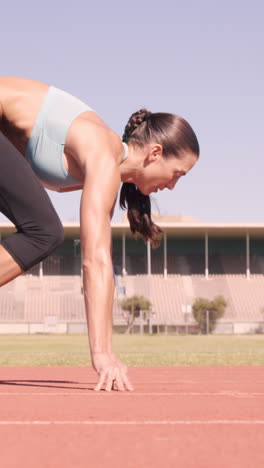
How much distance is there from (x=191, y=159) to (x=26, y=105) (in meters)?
1.06

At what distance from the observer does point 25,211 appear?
387 cm

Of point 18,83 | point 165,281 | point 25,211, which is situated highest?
point 165,281

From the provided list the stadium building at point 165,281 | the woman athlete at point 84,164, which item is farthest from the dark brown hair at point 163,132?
the stadium building at point 165,281

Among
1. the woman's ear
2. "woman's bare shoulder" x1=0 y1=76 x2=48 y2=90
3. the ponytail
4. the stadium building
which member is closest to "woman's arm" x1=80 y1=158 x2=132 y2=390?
the woman's ear

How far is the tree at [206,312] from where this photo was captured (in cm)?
5294

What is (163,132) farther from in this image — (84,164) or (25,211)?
(25,211)

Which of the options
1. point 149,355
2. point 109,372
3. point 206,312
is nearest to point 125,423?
point 109,372

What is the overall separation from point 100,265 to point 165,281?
5932 cm

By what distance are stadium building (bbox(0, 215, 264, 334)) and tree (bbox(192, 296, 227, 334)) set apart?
0.67 metres

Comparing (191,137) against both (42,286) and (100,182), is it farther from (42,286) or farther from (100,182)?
(42,286)

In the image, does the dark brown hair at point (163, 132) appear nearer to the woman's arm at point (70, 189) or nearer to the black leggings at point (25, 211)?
the woman's arm at point (70, 189)

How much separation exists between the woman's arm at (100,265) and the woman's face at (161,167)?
49 centimetres

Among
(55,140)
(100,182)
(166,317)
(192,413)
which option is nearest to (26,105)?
(55,140)

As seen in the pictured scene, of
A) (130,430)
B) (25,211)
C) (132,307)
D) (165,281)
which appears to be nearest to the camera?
(130,430)
